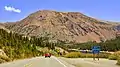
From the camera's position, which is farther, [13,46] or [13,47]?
[13,46]

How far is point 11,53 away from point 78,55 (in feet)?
54.7

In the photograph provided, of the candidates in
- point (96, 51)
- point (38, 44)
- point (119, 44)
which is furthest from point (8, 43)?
point (38, 44)

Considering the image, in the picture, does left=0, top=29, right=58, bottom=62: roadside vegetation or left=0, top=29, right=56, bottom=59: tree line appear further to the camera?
left=0, top=29, right=56, bottom=59: tree line

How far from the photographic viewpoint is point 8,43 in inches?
3027

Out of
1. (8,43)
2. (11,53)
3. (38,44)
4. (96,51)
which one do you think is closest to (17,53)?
(8,43)

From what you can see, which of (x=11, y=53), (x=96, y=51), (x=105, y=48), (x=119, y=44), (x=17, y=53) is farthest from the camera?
(x=105, y=48)

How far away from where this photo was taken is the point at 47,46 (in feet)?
568

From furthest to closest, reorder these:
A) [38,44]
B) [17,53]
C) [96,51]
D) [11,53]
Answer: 1. [38,44]
2. [17,53]
3. [11,53]
4. [96,51]

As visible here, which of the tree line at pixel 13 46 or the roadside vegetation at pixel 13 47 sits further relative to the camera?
the tree line at pixel 13 46

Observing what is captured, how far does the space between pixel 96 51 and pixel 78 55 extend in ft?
80.1

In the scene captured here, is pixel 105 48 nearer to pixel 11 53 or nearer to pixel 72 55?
pixel 72 55

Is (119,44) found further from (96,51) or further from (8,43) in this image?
(96,51)

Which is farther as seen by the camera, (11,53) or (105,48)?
(105,48)

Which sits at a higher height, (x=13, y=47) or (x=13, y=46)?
(x=13, y=46)
